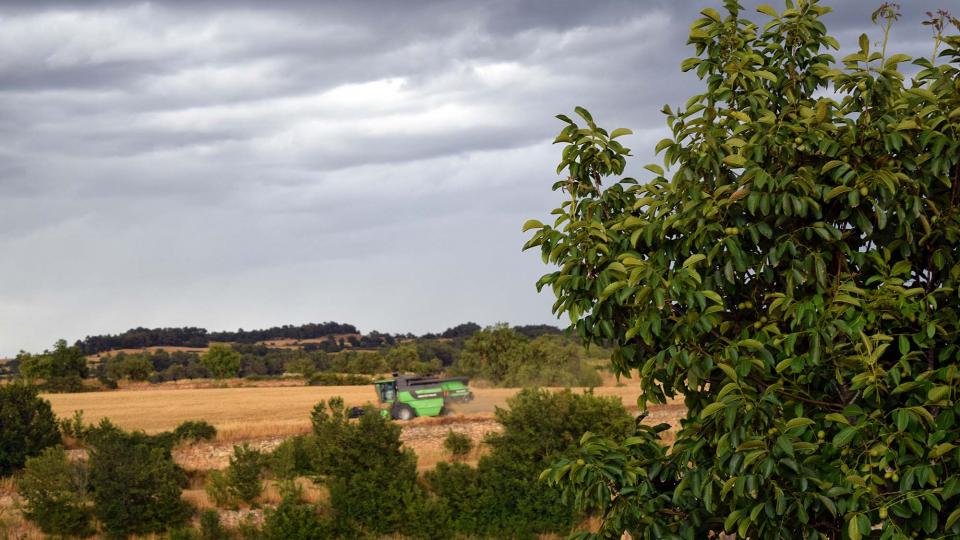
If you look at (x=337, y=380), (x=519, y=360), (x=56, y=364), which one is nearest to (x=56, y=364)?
(x=56, y=364)

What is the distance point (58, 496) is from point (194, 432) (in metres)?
15.8

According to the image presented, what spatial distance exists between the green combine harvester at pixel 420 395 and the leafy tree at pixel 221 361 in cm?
5848

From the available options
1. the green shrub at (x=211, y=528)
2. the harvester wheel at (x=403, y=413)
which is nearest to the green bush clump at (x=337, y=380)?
the harvester wheel at (x=403, y=413)

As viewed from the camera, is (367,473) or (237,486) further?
(237,486)

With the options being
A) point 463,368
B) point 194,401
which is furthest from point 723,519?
point 463,368

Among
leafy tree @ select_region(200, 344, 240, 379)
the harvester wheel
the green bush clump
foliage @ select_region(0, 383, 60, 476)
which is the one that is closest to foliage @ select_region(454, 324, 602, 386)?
the green bush clump

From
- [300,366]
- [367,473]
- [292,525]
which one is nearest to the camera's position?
[292,525]

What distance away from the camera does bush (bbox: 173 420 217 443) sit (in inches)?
1538

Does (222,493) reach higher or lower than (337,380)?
lower

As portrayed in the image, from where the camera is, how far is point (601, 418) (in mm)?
28641

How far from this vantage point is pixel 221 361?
10312 cm

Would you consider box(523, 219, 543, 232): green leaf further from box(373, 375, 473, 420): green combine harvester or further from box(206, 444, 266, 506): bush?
box(373, 375, 473, 420): green combine harvester

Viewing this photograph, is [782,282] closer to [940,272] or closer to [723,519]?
[940,272]

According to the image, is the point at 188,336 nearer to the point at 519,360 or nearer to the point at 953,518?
the point at 519,360
